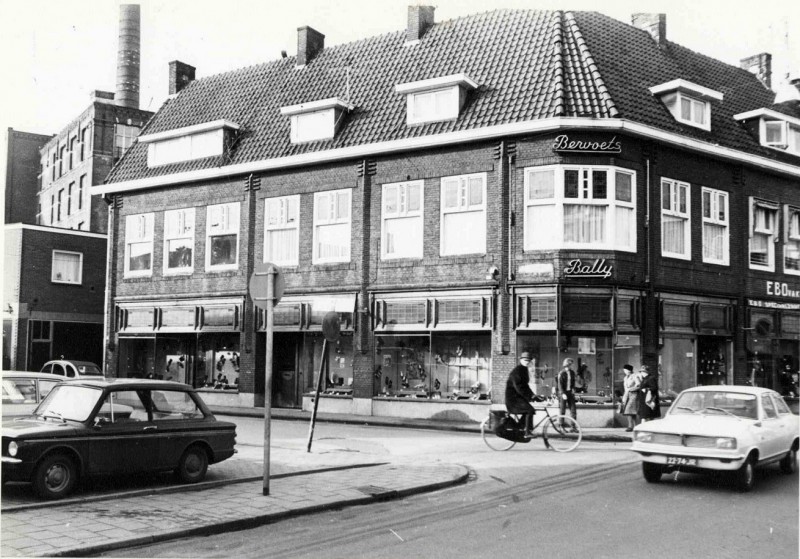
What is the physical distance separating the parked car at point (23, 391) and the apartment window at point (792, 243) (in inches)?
838

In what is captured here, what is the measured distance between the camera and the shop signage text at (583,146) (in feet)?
65.1

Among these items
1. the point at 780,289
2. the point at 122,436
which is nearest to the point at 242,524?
the point at 122,436

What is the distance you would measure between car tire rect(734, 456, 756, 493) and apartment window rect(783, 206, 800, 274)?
16.1 m

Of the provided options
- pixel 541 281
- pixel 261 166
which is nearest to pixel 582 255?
pixel 541 281

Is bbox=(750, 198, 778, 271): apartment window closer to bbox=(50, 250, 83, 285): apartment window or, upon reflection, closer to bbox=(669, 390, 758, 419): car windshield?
bbox=(669, 390, 758, 419): car windshield

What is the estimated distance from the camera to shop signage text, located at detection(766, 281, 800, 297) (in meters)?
24.0

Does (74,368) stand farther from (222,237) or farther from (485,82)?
(485,82)

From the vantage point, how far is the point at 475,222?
21266 mm

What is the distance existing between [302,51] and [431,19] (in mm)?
4873

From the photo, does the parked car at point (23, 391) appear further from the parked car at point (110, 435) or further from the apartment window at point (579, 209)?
the apartment window at point (579, 209)

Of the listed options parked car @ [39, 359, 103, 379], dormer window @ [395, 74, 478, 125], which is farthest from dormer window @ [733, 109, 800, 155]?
parked car @ [39, 359, 103, 379]

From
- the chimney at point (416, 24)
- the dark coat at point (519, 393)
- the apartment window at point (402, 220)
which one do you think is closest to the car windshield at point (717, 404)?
the dark coat at point (519, 393)

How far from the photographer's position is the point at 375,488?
10430 mm

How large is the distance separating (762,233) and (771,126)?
11.6 feet
